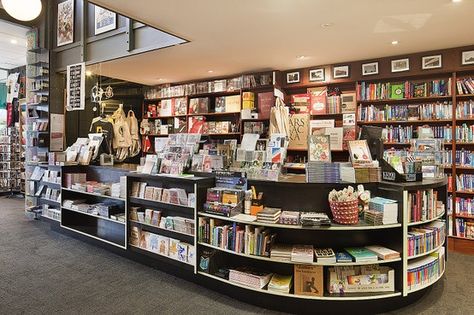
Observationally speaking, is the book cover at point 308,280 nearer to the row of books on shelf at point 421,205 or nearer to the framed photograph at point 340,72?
the row of books on shelf at point 421,205

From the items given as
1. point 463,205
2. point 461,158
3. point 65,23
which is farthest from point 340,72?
point 65,23

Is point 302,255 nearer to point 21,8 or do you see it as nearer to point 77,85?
point 21,8

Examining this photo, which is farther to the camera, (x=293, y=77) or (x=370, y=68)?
(x=293, y=77)

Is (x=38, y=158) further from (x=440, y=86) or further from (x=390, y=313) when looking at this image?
(x=440, y=86)

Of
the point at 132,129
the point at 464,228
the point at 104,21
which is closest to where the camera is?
the point at 464,228

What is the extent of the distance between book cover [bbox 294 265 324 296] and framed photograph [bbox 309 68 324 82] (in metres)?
3.78

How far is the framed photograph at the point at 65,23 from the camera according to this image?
19.8 feet

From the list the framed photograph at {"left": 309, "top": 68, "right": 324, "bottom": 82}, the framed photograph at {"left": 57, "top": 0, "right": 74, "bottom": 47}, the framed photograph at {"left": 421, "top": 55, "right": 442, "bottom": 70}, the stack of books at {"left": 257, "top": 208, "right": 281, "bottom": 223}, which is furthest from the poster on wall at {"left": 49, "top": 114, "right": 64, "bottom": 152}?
the framed photograph at {"left": 421, "top": 55, "right": 442, "bottom": 70}

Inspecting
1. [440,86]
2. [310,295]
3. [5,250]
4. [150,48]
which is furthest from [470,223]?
[5,250]

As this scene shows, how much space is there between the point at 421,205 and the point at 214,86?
4577mm

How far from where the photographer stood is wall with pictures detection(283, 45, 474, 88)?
4609mm

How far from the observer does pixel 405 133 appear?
5070mm

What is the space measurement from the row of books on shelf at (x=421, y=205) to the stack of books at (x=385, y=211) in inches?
7.2

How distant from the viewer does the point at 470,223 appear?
4641 mm
